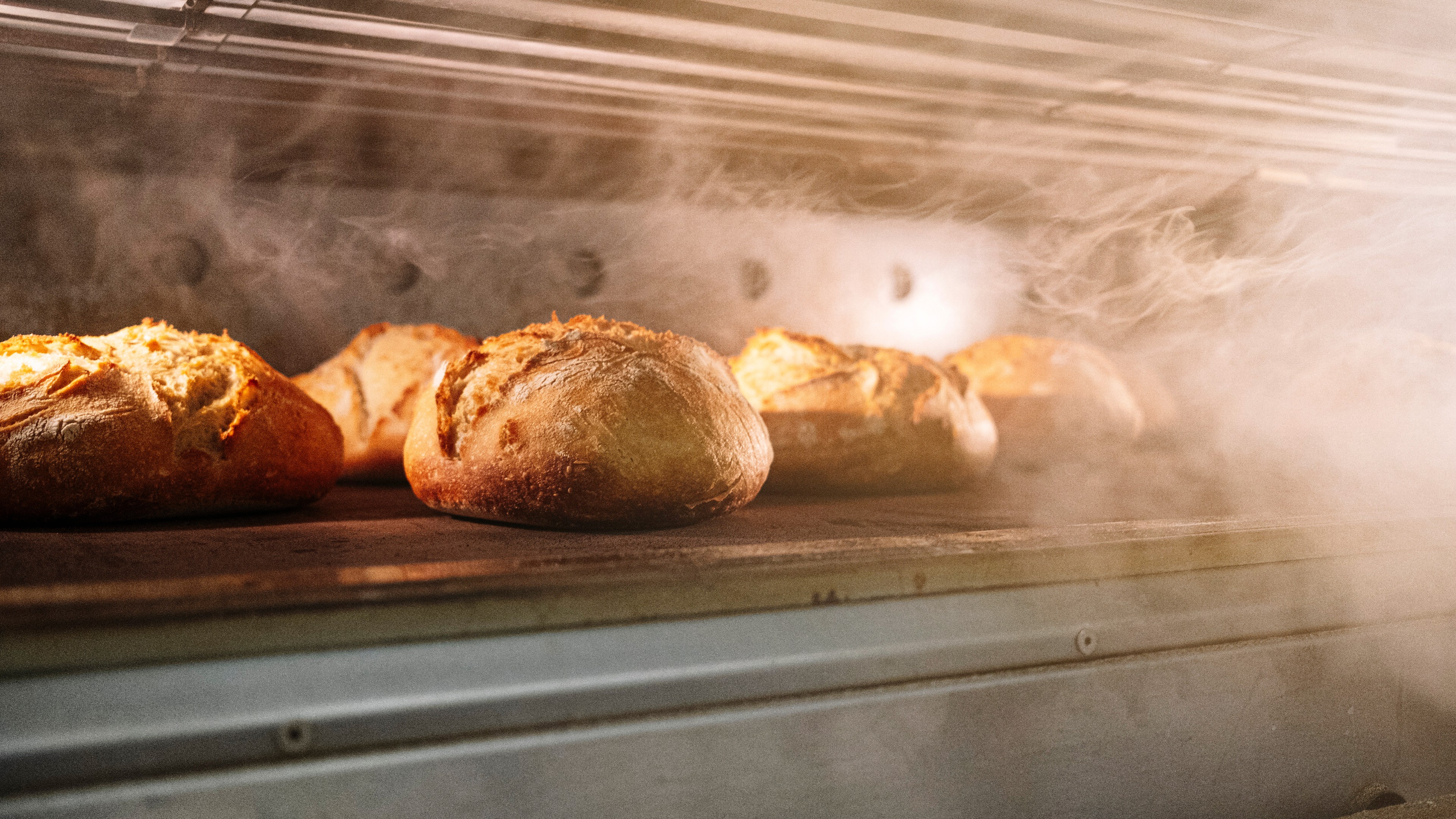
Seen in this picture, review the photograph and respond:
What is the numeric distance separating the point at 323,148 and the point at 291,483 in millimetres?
801

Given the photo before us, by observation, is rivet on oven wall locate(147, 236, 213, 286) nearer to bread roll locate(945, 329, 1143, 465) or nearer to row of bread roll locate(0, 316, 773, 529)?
row of bread roll locate(0, 316, 773, 529)

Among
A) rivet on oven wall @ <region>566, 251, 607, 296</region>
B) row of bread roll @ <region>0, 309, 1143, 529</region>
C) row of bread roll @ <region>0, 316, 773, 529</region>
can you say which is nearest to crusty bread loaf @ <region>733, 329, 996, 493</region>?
row of bread roll @ <region>0, 309, 1143, 529</region>

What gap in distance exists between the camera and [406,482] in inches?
73.0

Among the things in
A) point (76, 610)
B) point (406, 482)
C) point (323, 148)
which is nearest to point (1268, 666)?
point (76, 610)

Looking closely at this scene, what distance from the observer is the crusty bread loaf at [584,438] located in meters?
1.23

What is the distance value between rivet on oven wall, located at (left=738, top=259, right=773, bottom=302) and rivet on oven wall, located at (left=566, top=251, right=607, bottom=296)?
39cm

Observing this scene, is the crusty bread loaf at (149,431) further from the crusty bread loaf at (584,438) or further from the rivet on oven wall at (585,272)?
the rivet on oven wall at (585,272)

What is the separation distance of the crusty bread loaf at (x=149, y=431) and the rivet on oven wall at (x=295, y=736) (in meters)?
0.69

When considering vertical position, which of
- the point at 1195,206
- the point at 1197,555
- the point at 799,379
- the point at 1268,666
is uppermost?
the point at 1195,206

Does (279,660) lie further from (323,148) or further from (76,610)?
(323,148)

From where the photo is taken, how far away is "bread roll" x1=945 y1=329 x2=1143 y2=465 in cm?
212

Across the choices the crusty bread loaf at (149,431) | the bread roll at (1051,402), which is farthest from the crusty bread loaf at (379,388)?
the bread roll at (1051,402)

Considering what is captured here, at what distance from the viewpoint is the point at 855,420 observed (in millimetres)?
1729

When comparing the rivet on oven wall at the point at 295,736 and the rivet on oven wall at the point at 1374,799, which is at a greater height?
the rivet on oven wall at the point at 295,736
